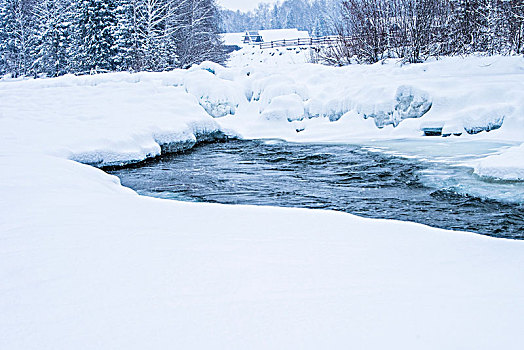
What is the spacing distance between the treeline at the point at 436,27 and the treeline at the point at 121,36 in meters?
11.0

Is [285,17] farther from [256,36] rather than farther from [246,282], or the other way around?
[246,282]

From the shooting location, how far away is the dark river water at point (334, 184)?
406 centimetres

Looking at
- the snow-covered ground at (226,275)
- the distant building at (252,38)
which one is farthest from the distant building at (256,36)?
the snow-covered ground at (226,275)

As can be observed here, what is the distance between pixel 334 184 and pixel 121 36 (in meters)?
20.7

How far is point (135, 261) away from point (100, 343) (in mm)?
665

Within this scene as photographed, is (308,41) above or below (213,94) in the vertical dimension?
above

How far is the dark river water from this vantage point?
13.3 feet

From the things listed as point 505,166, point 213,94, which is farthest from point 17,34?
point 505,166

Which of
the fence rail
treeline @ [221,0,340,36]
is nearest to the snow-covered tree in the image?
the fence rail

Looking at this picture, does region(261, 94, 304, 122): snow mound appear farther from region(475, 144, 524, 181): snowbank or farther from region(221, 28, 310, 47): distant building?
region(221, 28, 310, 47): distant building

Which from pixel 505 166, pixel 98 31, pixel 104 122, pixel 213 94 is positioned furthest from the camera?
pixel 98 31

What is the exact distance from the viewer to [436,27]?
41.9 feet

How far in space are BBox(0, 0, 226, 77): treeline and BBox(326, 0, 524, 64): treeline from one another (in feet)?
36.0

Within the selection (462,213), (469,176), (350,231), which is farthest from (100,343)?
(469,176)
